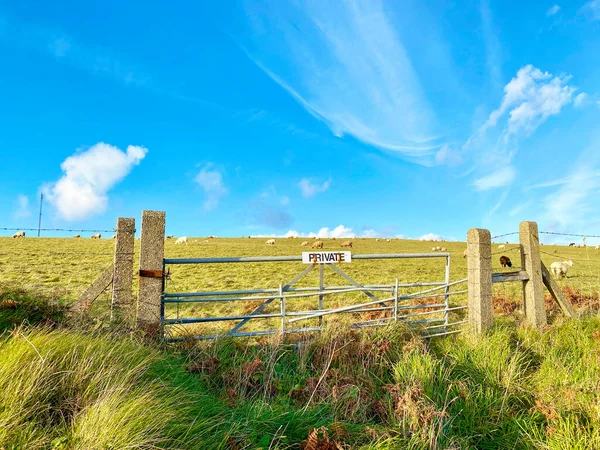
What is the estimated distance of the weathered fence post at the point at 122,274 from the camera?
5863 mm

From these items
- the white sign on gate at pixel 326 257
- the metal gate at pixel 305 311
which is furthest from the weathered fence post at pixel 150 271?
the white sign on gate at pixel 326 257

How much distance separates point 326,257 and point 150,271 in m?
2.95

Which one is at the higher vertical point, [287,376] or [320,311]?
[320,311]

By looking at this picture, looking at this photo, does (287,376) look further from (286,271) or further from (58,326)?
(286,271)

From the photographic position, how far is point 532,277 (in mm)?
8289

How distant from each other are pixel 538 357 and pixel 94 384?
6590mm

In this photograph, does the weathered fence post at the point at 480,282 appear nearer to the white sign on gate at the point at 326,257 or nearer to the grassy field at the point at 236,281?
the grassy field at the point at 236,281

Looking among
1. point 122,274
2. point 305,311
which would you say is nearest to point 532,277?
point 305,311

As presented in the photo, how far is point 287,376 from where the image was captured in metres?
5.09

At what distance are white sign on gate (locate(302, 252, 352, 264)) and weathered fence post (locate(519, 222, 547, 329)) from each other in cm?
425

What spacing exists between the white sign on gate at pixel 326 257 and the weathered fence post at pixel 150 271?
2357 millimetres

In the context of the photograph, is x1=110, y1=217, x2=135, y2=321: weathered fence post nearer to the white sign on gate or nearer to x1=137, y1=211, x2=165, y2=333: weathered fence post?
x1=137, y1=211, x2=165, y2=333: weathered fence post

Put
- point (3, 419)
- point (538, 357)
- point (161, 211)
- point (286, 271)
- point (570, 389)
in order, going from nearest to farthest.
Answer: point (3, 419) < point (570, 389) < point (161, 211) < point (538, 357) < point (286, 271)

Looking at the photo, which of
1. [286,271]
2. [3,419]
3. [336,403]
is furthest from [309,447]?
[286,271]
